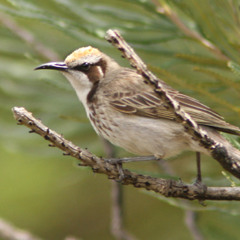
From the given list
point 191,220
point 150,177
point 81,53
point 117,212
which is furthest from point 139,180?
point 81,53

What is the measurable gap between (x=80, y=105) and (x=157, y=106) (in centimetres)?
62

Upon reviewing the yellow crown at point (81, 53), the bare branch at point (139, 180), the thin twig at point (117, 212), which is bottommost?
the thin twig at point (117, 212)

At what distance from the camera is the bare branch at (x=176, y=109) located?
2340mm

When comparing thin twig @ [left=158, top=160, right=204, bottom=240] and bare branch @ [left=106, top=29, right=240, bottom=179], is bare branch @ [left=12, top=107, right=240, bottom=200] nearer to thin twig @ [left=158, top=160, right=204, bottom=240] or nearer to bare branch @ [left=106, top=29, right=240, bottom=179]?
bare branch @ [left=106, top=29, right=240, bottom=179]

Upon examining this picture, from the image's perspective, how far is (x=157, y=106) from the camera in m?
3.74

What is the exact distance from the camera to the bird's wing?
10.8 feet

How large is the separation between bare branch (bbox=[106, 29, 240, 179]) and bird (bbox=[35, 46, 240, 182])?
1.54ft

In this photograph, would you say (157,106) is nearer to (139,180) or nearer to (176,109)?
(139,180)

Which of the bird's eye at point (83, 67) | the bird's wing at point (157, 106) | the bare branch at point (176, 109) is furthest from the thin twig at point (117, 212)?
the bare branch at point (176, 109)

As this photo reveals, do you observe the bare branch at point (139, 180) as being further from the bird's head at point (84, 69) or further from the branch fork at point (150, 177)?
the bird's head at point (84, 69)

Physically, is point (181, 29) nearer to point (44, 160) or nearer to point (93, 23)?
point (93, 23)

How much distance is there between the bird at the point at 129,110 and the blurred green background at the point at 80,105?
0.34ft

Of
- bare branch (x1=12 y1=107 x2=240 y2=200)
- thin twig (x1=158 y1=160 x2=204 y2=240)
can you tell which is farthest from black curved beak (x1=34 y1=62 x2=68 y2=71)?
bare branch (x1=12 y1=107 x2=240 y2=200)

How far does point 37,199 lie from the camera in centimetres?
468
